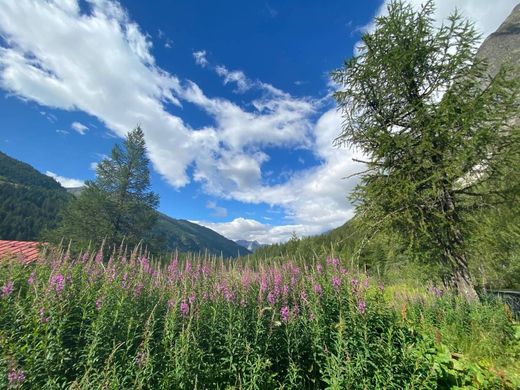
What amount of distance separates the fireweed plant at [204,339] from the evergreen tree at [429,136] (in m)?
4.59

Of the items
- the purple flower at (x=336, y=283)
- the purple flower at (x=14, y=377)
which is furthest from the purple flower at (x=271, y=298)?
the purple flower at (x=14, y=377)

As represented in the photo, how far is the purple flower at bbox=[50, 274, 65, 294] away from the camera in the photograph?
4.56 meters

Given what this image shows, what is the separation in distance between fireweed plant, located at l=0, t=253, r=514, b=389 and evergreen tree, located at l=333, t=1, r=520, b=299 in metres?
4.59

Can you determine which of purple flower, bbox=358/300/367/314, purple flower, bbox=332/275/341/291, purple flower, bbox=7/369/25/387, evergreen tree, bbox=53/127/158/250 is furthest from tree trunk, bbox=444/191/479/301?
evergreen tree, bbox=53/127/158/250

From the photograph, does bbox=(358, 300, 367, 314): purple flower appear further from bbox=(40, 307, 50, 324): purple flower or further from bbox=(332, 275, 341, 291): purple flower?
bbox=(40, 307, 50, 324): purple flower

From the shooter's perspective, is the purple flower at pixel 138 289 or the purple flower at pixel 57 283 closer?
the purple flower at pixel 57 283

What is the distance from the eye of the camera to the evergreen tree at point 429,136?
9281 millimetres

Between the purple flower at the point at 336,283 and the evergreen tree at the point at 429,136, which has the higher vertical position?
the evergreen tree at the point at 429,136

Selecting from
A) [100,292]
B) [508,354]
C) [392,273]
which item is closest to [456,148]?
[508,354]

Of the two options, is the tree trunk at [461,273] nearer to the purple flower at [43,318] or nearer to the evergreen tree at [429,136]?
the evergreen tree at [429,136]

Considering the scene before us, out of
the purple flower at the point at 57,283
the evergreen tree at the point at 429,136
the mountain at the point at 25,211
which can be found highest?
the mountain at the point at 25,211

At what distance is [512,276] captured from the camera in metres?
21.0

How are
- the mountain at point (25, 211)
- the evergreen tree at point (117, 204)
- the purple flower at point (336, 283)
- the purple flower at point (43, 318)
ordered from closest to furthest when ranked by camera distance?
the purple flower at point (43, 318), the purple flower at point (336, 283), the evergreen tree at point (117, 204), the mountain at point (25, 211)

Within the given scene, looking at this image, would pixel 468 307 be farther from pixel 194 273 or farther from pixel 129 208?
pixel 129 208
